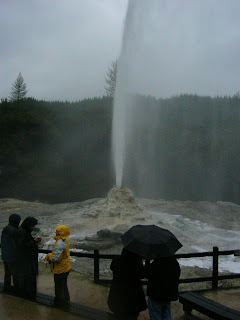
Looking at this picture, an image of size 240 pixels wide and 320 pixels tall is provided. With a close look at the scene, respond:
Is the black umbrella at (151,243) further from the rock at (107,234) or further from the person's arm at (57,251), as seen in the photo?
the rock at (107,234)

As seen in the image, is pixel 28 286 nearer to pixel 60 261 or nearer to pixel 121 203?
pixel 60 261

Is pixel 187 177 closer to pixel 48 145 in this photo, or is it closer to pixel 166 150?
pixel 166 150

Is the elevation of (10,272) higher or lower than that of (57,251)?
lower

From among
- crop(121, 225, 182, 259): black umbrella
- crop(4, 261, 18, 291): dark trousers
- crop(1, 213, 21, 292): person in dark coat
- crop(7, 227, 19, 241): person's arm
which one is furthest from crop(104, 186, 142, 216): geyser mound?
crop(121, 225, 182, 259): black umbrella

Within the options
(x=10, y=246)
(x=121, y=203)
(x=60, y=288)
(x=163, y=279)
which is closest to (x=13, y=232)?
(x=10, y=246)

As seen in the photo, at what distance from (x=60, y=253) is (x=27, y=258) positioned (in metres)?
0.57

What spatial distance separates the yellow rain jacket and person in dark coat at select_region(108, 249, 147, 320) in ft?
3.72

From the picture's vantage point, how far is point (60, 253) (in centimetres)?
431

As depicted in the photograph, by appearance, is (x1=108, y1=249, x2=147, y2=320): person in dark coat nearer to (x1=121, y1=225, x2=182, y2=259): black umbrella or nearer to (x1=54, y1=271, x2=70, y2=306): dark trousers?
(x1=121, y1=225, x2=182, y2=259): black umbrella

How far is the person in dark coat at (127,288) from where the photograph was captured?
3.27 m

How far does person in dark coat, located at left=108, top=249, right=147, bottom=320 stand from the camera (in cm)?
327

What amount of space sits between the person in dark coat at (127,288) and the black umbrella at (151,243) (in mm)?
85

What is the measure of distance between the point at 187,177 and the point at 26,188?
564 inches

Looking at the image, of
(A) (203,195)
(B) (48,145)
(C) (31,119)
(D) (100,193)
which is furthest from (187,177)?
(C) (31,119)
